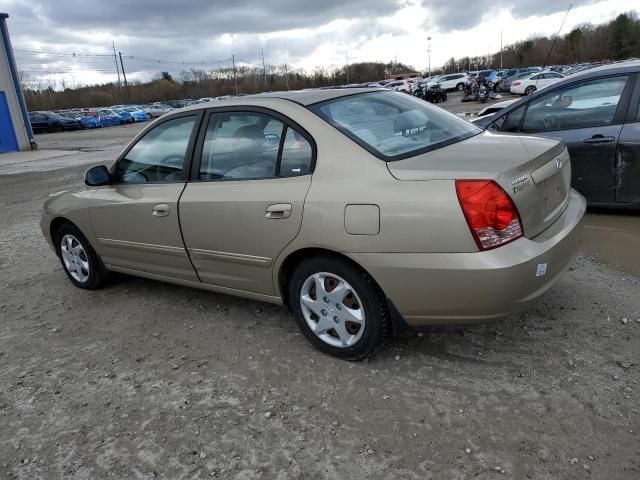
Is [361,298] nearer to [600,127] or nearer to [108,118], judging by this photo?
[600,127]

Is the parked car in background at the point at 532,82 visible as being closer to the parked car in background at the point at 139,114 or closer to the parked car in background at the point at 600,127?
the parked car in background at the point at 600,127

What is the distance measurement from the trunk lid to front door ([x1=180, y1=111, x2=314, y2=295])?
2.10 ft

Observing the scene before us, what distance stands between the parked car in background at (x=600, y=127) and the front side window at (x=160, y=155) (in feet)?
11.8

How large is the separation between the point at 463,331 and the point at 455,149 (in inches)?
46.5

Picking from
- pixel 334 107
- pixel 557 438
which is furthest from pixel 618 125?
pixel 557 438

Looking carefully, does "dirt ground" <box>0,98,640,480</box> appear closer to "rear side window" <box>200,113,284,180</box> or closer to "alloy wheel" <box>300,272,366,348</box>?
"alloy wheel" <box>300,272,366,348</box>

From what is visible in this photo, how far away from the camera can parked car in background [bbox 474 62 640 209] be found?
4.86 m

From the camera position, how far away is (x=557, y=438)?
235 cm

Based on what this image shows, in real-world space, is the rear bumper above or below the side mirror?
below

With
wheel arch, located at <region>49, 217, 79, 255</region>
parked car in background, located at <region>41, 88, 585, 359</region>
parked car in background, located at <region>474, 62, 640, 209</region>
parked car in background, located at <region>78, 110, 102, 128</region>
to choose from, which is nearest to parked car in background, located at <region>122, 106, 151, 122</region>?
parked car in background, located at <region>78, 110, 102, 128</region>

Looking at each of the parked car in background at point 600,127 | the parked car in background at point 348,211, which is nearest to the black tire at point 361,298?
the parked car in background at point 348,211

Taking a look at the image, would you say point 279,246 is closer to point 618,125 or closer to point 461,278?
point 461,278

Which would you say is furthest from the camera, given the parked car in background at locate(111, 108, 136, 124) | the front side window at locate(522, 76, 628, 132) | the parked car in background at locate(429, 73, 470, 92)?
the parked car in background at locate(429, 73, 470, 92)

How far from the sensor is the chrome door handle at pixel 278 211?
3.02 metres
